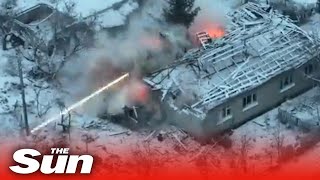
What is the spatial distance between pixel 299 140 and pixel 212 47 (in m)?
6.28

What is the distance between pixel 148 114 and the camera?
50219mm

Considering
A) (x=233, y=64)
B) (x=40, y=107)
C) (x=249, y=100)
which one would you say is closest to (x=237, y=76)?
(x=233, y=64)

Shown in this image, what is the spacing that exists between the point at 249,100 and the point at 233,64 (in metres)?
1.83

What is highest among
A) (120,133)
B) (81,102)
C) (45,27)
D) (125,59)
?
(45,27)

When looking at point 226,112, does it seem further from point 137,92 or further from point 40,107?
point 40,107

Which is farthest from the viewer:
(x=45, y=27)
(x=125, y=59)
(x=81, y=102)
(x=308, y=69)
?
(x=45, y=27)

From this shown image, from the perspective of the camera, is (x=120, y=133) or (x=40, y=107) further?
(x=40, y=107)

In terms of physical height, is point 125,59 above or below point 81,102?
above

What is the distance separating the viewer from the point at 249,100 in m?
49.8

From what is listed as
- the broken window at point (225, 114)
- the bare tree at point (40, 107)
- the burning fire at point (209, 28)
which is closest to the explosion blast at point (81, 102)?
the bare tree at point (40, 107)

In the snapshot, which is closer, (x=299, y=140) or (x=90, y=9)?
(x=299, y=140)

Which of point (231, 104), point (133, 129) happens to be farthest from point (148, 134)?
point (231, 104)

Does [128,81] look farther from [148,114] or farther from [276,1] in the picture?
[276,1]

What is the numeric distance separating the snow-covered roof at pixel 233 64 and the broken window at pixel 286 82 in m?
0.66
